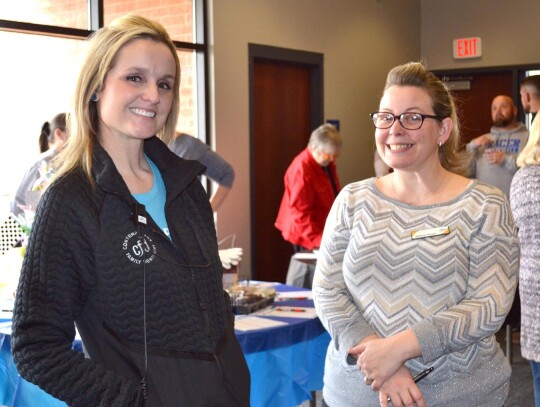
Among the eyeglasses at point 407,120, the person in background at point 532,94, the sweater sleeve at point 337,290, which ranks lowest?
the sweater sleeve at point 337,290

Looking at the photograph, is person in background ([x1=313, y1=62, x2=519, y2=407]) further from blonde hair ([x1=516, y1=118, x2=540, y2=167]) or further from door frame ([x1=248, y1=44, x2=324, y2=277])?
door frame ([x1=248, y1=44, x2=324, y2=277])

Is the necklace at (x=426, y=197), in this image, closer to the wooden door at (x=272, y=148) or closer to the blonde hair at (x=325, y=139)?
the blonde hair at (x=325, y=139)

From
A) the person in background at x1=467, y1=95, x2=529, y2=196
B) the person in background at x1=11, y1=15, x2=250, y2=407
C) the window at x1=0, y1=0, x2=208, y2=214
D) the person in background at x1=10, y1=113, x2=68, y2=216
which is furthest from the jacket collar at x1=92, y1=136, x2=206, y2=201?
the person in background at x1=467, y1=95, x2=529, y2=196

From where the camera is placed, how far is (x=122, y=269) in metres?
1.45

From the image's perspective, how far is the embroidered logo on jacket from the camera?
1468mm

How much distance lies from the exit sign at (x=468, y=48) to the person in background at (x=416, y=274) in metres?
7.69

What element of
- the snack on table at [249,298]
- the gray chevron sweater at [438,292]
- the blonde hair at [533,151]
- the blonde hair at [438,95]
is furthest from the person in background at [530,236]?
the snack on table at [249,298]

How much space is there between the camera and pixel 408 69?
1.94m

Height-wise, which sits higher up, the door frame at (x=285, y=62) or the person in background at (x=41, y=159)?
the door frame at (x=285, y=62)

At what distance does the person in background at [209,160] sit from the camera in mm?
4855

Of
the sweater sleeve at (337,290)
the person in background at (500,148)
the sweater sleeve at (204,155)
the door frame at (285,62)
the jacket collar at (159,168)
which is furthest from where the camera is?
the door frame at (285,62)

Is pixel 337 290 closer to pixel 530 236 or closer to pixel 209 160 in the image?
pixel 530 236

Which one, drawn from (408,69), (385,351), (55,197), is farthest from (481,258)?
(55,197)

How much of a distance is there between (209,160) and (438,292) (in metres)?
3.46
